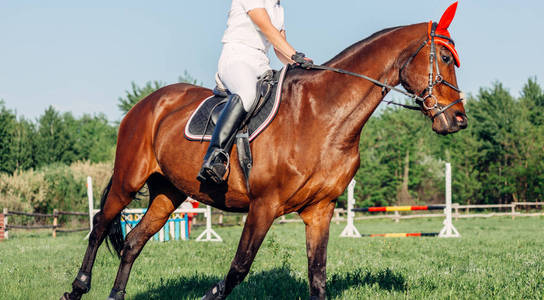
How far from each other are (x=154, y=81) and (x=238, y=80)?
5621 centimetres

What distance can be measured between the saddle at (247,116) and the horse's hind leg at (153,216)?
1.07 meters

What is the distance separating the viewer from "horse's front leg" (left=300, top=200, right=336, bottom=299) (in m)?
4.62

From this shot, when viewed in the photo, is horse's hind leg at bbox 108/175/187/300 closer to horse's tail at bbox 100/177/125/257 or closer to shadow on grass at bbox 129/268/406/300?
horse's tail at bbox 100/177/125/257

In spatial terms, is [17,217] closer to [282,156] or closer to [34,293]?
[34,293]

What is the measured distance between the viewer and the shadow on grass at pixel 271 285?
18.9ft

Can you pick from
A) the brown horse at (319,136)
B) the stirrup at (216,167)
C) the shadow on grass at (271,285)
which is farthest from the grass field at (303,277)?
the stirrup at (216,167)

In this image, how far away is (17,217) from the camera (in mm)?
30531

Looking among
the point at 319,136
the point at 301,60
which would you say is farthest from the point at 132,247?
the point at 301,60

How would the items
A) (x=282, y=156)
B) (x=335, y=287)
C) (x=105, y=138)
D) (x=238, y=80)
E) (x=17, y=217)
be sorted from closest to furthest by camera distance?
(x=282, y=156), (x=238, y=80), (x=335, y=287), (x=17, y=217), (x=105, y=138)

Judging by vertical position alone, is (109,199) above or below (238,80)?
below

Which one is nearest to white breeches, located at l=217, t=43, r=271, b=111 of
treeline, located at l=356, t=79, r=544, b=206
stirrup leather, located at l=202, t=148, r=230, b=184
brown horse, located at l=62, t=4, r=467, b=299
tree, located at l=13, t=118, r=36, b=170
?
brown horse, located at l=62, t=4, r=467, b=299

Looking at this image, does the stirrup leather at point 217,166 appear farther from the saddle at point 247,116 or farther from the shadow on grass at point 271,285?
the shadow on grass at point 271,285

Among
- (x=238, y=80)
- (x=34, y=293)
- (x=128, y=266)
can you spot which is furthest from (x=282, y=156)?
(x=34, y=293)

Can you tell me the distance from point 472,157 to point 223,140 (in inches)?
2130
